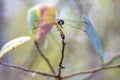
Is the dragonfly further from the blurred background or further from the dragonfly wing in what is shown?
the blurred background

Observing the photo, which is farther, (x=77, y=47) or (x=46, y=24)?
(x=77, y=47)

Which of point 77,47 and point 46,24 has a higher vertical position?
point 46,24

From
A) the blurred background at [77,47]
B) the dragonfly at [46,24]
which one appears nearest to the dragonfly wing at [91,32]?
A: the dragonfly at [46,24]

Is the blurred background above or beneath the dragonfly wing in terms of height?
beneath

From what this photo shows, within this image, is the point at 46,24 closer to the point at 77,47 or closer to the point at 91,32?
the point at 91,32

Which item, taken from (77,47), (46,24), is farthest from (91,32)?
(77,47)

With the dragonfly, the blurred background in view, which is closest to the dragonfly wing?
the dragonfly

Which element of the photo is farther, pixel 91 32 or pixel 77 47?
pixel 77 47

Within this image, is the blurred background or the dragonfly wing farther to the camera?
the blurred background

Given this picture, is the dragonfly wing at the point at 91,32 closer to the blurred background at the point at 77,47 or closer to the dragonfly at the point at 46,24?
the dragonfly at the point at 46,24

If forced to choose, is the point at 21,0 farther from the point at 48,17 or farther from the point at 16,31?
the point at 48,17

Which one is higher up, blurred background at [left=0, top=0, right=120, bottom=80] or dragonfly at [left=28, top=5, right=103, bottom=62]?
dragonfly at [left=28, top=5, right=103, bottom=62]
